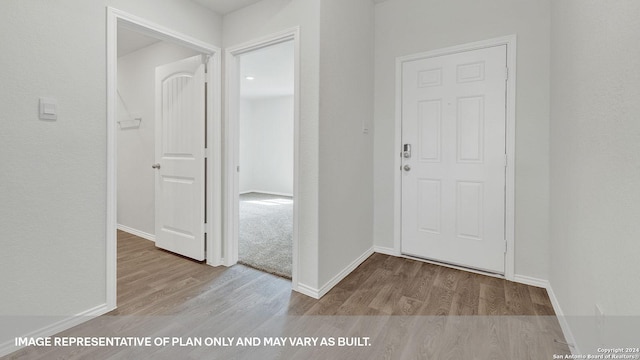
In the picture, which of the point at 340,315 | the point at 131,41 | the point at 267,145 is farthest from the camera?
the point at 267,145

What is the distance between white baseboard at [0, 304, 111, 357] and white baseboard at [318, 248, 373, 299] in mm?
1506

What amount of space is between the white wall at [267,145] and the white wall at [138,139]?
4.09 m

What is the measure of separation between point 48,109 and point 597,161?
9.37 feet

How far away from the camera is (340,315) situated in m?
1.92

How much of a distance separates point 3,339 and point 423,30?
12.5 feet

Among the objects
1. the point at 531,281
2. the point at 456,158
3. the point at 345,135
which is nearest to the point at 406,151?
the point at 456,158

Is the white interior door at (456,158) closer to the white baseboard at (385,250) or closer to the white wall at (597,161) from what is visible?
the white baseboard at (385,250)

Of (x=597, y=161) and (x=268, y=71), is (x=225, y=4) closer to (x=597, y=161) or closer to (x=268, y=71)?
(x=268, y=71)

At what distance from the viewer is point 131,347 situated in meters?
1.59

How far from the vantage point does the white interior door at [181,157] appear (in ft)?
9.06

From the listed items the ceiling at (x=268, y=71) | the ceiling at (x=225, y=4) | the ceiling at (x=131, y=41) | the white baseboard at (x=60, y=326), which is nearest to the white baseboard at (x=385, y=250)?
the white baseboard at (x=60, y=326)

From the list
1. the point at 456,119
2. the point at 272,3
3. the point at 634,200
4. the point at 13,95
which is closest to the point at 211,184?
the point at 13,95

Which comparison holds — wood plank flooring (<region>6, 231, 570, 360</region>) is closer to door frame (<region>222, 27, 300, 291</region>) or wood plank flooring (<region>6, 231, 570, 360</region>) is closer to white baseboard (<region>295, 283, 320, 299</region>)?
white baseboard (<region>295, 283, 320, 299</region>)

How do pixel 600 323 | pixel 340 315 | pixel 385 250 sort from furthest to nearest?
pixel 385 250 → pixel 340 315 → pixel 600 323
